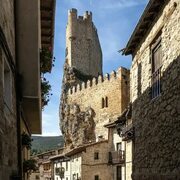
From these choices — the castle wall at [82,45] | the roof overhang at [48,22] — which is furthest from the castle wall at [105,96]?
the roof overhang at [48,22]

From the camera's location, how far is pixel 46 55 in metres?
12.8

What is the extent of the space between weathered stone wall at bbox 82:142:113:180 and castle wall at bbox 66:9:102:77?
28.2 m

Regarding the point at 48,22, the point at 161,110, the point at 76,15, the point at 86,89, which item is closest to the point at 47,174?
the point at 86,89

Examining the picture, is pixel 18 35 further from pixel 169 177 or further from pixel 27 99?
pixel 169 177

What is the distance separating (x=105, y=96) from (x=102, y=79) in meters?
2.51

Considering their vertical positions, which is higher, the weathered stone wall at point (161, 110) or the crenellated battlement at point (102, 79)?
the crenellated battlement at point (102, 79)

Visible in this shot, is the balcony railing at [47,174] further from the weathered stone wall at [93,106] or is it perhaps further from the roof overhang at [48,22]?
the roof overhang at [48,22]

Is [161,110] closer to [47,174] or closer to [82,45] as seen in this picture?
[47,174]

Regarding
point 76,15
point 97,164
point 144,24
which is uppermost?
point 76,15

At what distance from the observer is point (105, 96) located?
5769 cm

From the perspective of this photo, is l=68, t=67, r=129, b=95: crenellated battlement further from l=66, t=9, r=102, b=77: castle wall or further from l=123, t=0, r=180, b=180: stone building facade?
l=123, t=0, r=180, b=180: stone building facade

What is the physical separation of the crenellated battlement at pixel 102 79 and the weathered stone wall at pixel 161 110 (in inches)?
1624

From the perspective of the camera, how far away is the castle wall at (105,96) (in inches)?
2179

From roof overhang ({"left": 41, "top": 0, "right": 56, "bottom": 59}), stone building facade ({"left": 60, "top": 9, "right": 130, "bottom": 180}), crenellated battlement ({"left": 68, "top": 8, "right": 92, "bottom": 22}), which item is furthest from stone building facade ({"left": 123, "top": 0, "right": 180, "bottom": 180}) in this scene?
crenellated battlement ({"left": 68, "top": 8, "right": 92, "bottom": 22})
